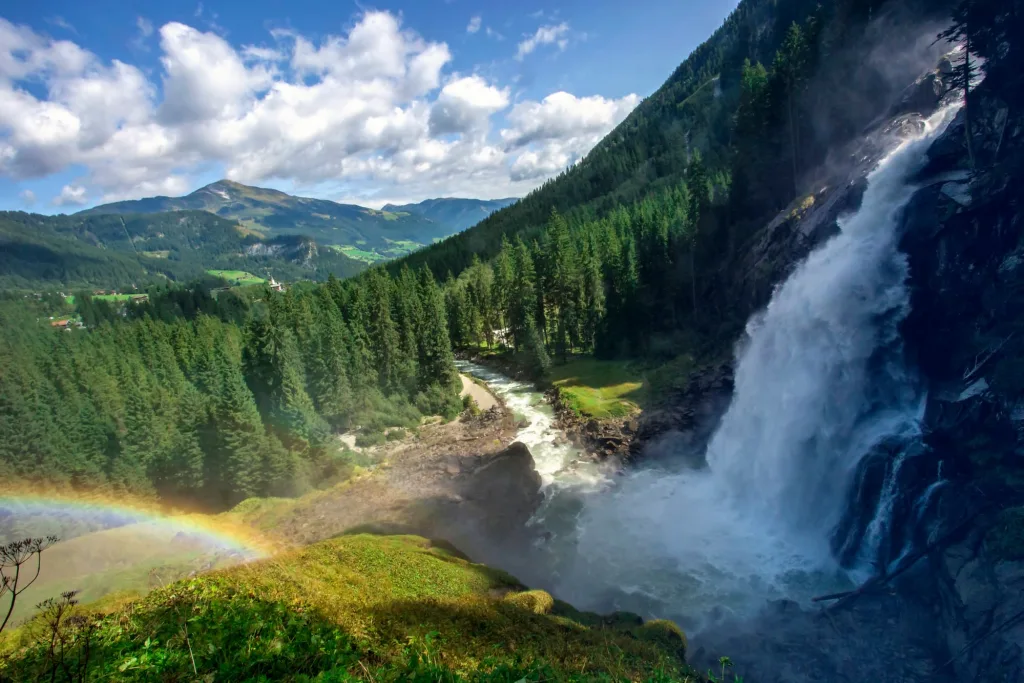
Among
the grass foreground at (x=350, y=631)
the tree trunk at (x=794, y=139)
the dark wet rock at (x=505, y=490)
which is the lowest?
the dark wet rock at (x=505, y=490)

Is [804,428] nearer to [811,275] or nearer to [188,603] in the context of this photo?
[811,275]

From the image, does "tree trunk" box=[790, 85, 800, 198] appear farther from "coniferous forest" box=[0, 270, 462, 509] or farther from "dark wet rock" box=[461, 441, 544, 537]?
"coniferous forest" box=[0, 270, 462, 509]

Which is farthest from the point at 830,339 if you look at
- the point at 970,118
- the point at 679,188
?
the point at 679,188

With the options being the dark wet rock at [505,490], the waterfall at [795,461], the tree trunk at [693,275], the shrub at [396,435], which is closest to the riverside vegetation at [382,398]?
the tree trunk at [693,275]

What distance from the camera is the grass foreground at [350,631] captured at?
8578 mm

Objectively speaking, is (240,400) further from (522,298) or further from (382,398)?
(522,298)

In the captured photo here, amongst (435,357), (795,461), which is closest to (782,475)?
(795,461)

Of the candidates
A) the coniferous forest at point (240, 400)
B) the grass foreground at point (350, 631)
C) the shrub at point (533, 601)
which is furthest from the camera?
the coniferous forest at point (240, 400)

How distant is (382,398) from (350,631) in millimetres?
43033

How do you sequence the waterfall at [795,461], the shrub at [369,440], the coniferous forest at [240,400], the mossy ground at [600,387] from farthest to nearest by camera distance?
the mossy ground at [600,387] → the shrub at [369,440] → the coniferous forest at [240,400] → the waterfall at [795,461]

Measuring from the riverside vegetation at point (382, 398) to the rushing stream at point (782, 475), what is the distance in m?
5.96

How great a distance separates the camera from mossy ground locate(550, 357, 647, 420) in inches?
1906

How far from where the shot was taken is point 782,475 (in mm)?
30484

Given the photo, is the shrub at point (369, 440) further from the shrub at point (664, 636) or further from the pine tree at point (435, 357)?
the shrub at point (664, 636)
